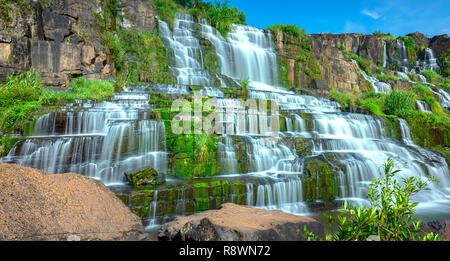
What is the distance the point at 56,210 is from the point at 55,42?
964 centimetres

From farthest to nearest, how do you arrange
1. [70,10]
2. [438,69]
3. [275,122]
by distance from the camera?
[438,69]
[70,10]
[275,122]

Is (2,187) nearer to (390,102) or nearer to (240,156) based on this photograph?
(240,156)

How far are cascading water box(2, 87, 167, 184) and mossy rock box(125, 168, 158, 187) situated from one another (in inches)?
6.3

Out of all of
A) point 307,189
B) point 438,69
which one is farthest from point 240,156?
point 438,69

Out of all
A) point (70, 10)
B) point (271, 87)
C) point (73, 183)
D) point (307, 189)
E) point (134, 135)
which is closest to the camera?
point (73, 183)

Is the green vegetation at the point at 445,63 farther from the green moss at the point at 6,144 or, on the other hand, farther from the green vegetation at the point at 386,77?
the green moss at the point at 6,144

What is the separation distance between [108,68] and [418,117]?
1398 cm

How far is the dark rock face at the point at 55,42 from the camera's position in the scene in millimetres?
8375

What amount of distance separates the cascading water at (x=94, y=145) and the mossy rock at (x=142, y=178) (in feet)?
0.52

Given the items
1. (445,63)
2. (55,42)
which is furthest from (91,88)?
(445,63)

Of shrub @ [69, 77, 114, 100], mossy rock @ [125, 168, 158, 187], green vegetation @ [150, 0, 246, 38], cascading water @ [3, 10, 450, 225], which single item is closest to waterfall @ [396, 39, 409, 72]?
green vegetation @ [150, 0, 246, 38]

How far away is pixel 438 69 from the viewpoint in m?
24.5

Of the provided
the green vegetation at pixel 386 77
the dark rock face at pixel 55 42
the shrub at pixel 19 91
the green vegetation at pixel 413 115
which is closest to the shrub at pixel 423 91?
the green vegetation at pixel 386 77

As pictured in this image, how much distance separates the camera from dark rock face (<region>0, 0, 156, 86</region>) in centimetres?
838
